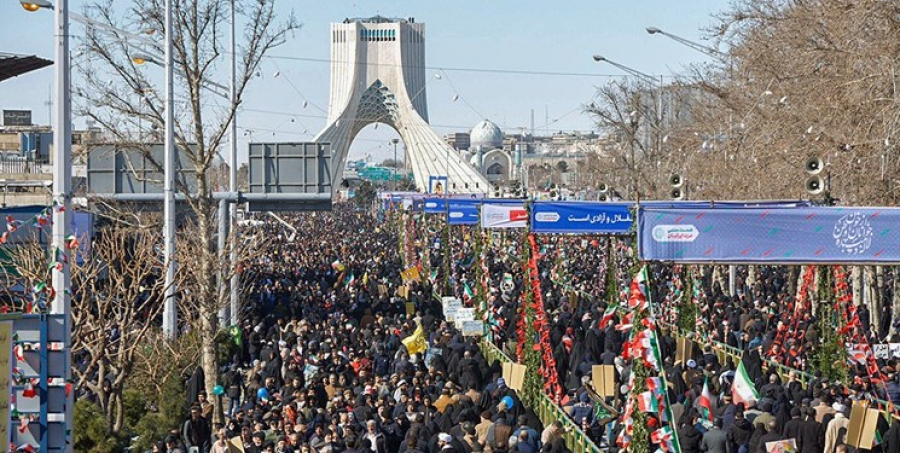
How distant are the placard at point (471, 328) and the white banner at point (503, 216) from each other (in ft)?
6.55

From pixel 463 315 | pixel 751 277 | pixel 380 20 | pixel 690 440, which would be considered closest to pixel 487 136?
pixel 380 20

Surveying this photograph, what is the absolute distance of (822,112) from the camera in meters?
24.6

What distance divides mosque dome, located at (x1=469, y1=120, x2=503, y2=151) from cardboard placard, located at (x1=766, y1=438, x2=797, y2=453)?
170560 mm

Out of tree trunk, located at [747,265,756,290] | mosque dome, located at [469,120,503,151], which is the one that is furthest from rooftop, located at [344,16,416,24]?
tree trunk, located at [747,265,756,290]

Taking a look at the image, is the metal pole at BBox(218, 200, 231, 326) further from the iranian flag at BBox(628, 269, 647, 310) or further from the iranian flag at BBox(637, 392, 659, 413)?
the iranian flag at BBox(637, 392, 659, 413)

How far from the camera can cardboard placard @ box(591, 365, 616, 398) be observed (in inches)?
714

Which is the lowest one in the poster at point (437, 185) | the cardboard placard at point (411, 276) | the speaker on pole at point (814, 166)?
the cardboard placard at point (411, 276)

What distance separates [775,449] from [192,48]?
1251 centimetres

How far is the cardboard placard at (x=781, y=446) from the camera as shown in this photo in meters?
13.6

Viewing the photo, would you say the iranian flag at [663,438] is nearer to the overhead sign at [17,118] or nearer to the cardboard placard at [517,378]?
the cardboard placard at [517,378]

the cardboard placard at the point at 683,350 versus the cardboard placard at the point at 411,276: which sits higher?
the cardboard placard at the point at 411,276

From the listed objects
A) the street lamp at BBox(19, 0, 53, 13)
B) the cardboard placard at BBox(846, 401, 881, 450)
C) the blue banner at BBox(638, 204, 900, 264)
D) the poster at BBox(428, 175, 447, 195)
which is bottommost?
the cardboard placard at BBox(846, 401, 881, 450)

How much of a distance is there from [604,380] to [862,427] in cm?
457

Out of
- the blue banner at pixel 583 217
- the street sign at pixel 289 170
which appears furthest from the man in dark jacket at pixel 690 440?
the street sign at pixel 289 170
